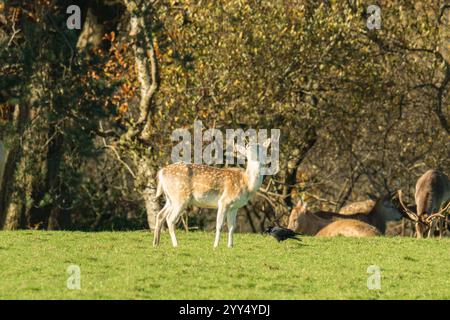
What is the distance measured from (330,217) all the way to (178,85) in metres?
5.04

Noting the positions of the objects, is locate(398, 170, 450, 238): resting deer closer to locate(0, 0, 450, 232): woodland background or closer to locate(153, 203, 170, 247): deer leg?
locate(0, 0, 450, 232): woodland background

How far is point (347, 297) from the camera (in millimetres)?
15148

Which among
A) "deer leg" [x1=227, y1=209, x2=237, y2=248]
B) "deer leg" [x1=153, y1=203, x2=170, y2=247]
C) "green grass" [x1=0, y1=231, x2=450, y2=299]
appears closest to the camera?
"green grass" [x1=0, y1=231, x2=450, y2=299]

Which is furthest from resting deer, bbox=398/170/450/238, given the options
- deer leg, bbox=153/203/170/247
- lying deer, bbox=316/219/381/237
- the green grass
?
deer leg, bbox=153/203/170/247

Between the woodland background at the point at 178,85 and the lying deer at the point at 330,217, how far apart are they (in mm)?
1356

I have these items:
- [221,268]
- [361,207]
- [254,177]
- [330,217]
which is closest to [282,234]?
[254,177]

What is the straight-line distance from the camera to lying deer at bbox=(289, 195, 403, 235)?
27656mm

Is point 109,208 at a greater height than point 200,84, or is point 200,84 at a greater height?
point 200,84

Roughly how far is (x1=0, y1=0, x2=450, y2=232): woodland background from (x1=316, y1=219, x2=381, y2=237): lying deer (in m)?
2.71

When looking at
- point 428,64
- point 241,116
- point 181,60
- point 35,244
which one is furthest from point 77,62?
point 428,64

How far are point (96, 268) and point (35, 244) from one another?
3.93 metres

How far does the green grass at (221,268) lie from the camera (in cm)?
1539

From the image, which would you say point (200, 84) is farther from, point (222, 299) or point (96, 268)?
point (222, 299)

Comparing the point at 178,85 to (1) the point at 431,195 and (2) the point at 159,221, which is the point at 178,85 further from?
(2) the point at 159,221
